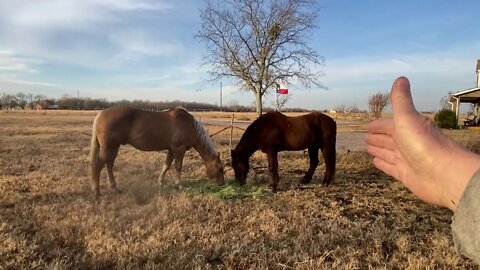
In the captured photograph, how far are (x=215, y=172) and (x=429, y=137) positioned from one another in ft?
21.0

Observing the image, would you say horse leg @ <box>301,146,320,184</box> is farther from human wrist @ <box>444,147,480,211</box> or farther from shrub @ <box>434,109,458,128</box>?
shrub @ <box>434,109,458,128</box>

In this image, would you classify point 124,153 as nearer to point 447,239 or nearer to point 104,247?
point 104,247

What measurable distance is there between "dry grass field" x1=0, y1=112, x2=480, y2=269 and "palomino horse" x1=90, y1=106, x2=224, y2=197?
0.47m

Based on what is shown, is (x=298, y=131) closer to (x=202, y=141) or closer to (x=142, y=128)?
(x=202, y=141)

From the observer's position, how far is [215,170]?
7.59 metres

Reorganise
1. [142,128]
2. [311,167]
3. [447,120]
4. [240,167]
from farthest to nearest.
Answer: [447,120], [311,167], [240,167], [142,128]

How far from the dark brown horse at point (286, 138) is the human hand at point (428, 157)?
5.86m

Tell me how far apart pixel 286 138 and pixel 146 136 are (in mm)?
2776

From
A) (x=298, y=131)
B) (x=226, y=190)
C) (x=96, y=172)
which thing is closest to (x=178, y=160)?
(x=226, y=190)

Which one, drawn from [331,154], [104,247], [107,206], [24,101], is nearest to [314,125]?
[331,154]

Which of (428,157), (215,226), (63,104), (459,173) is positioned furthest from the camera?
(63,104)

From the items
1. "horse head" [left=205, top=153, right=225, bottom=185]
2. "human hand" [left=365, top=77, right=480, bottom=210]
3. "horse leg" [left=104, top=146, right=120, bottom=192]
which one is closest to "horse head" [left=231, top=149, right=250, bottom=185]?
"horse head" [left=205, top=153, right=225, bottom=185]

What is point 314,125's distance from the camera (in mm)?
7691

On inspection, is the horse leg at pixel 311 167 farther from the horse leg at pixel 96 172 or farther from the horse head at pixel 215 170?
the horse leg at pixel 96 172
